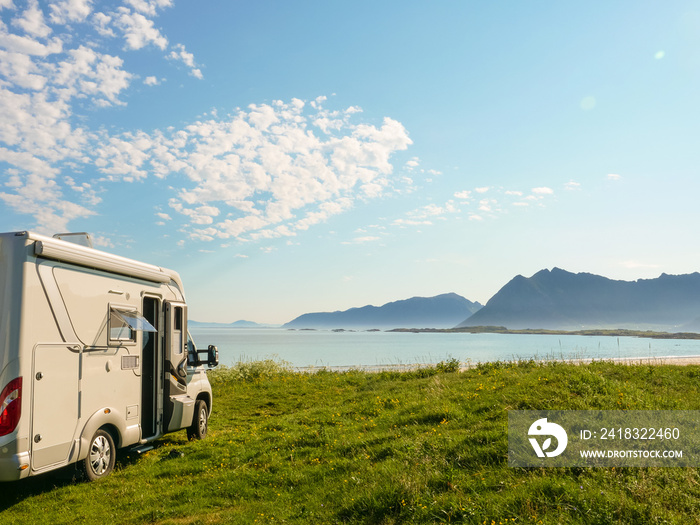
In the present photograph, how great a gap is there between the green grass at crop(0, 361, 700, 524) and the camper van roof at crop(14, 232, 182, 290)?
10.8 ft

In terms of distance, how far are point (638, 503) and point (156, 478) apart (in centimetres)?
697

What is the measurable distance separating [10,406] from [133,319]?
2.68 m

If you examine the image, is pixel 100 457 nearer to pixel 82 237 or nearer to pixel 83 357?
pixel 83 357

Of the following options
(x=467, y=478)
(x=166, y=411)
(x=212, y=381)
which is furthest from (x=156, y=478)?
(x=212, y=381)

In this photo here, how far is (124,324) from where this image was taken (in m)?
8.13

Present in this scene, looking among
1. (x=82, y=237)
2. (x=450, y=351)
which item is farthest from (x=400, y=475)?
(x=450, y=351)

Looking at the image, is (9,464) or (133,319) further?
(133,319)

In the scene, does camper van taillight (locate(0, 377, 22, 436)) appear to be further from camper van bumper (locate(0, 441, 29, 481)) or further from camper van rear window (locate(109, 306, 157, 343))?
camper van rear window (locate(109, 306, 157, 343))

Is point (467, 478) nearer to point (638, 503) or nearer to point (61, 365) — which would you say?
point (638, 503)

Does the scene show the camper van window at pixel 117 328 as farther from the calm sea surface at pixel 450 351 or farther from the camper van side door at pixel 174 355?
the calm sea surface at pixel 450 351

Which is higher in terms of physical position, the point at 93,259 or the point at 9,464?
the point at 93,259

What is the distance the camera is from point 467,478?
19.5 ft

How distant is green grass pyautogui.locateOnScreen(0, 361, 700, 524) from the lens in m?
5.15

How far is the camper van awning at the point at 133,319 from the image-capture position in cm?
802
